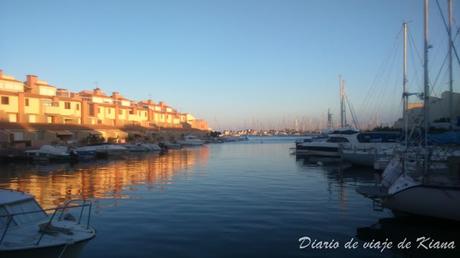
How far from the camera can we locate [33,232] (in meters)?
11.0

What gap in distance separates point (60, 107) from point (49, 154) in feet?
83.8

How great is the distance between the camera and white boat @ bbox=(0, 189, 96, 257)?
9930 millimetres

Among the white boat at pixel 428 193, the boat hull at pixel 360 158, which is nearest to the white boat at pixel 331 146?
the boat hull at pixel 360 158

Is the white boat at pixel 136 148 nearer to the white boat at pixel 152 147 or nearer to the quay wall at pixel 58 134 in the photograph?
the white boat at pixel 152 147

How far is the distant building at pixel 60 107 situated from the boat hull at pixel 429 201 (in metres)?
61.9

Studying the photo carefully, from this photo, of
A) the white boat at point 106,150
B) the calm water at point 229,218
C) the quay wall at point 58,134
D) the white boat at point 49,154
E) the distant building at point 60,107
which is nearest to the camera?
the calm water at point 229,218

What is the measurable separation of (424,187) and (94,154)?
51.8 meters

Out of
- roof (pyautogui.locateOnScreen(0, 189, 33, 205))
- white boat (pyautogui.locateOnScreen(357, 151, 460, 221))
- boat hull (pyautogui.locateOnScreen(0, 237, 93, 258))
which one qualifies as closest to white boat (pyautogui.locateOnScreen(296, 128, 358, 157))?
white boat (pyautogui.locateOnScreen(357, 151, 460, 221))

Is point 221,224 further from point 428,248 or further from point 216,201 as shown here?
point 428,248

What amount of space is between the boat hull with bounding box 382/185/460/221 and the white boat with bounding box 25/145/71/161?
46.8 m

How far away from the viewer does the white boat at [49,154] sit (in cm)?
5305

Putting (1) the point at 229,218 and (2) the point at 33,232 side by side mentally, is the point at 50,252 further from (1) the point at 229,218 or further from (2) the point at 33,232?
(1) the point at 229,218

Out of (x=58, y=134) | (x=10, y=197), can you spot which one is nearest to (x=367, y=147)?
(x=10, y=197)

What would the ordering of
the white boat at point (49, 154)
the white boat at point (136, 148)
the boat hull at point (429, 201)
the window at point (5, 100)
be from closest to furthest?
the boat hull at point (429, 201)
the white boat at point (49, 154)
the window at point (5, 100)
the white boat at point (136, 148)
